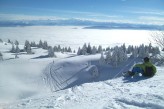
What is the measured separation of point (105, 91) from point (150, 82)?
3833 mm

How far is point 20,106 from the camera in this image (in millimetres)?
12867

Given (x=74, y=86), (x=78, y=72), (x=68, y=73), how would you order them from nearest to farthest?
1. (x=74, y=86)
2. (x=68, y=73)
3. (x=78, y=72)

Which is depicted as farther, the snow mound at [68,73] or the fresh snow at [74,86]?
the snow mound at [68,73]

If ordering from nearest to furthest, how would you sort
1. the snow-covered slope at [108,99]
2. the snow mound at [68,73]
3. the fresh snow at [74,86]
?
the snow-covered slope at [108,99], the fresh snow at [74,86], the snow mound at [68,73]

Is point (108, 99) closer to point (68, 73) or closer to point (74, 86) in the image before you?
point (74, 86)

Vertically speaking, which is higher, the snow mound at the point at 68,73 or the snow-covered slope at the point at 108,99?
the snow-covered slope at the point at 108,99

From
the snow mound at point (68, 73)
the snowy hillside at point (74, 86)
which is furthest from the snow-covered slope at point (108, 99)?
the snow mound at point (68, 73)

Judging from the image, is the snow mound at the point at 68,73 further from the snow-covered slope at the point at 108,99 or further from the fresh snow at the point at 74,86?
the snow-covered slope at the point at 108,99

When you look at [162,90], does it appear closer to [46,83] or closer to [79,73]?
[46,83]

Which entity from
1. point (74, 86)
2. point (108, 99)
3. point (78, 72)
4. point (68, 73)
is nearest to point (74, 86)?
point (74, 86)

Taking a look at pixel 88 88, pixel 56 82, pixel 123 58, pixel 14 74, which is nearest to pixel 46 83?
pixel 56 82

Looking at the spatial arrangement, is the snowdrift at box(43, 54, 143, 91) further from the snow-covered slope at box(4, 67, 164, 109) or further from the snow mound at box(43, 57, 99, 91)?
the snow-covered slope at box(4, 67, 164, 109)

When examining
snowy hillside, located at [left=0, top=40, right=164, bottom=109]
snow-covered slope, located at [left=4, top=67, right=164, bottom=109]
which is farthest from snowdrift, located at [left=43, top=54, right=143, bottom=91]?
snow-covered slope, located at [left=4, top=67, right=164, bottom=109]

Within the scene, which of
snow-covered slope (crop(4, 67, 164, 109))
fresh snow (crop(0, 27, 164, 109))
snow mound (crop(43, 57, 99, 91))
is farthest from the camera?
snow mound (crop(43, 57, 99, 91))
